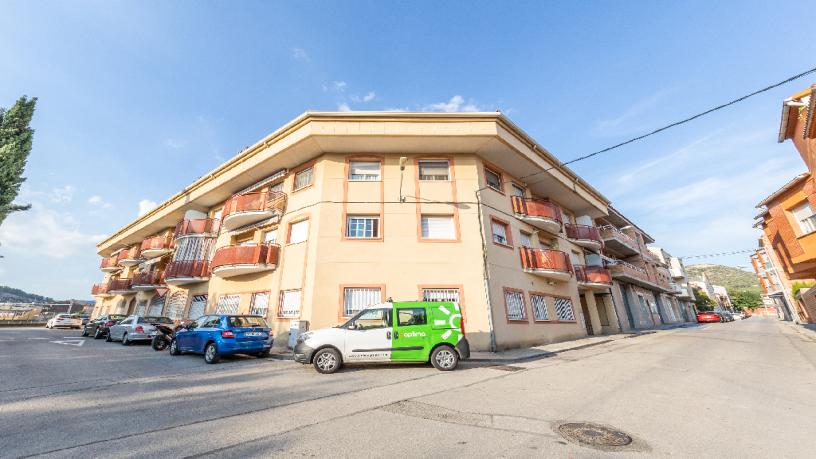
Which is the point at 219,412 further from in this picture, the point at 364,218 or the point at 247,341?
the point at 364,218

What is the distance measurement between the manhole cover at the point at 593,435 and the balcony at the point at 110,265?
41.8 meters

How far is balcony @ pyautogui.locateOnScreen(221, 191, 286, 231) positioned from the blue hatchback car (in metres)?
6.55

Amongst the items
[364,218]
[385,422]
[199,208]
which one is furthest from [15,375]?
[199,208]

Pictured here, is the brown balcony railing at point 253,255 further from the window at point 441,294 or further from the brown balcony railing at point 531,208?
the brown balcony railing at point 531,208

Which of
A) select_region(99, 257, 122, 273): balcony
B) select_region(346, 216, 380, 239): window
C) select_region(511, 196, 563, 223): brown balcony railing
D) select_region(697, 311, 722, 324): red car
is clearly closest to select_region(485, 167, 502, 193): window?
select_region(511, 196, 563, 223): brown balcony railing

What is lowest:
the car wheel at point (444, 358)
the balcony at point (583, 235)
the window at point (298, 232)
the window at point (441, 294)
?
the car wheel at point (444, 358)

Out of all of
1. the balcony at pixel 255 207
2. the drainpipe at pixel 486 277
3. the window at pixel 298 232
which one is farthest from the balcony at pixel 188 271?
the drainpipe at pixel 486 277

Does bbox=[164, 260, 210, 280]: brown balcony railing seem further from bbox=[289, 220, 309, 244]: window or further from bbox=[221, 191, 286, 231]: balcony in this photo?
bbox=[289, 220, 309, 244]: window

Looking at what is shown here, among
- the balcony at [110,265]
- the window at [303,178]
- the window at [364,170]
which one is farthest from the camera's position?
the balcony at [110,265]

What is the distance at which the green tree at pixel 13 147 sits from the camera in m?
16.0

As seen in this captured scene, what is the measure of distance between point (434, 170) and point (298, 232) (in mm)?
7340

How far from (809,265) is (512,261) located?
1738 cm

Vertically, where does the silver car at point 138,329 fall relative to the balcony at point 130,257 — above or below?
below

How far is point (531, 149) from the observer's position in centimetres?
1700
